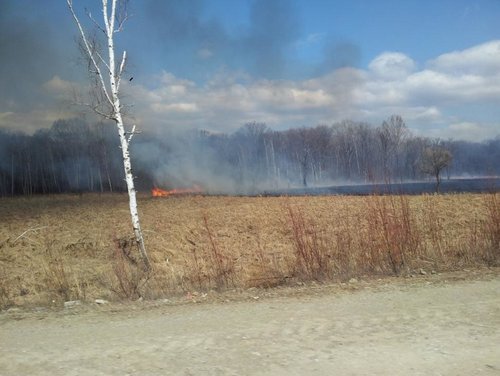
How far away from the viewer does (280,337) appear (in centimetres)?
512

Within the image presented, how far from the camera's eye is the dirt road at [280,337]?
4312mm

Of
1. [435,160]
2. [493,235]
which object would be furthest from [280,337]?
[435,160]

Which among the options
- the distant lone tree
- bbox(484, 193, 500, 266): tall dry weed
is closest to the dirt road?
bbox(484, 193, 500, 266): tall dry weed

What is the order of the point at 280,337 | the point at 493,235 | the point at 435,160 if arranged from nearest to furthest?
1. the point at 280,337
2. the point at 493,235
3. the point at 435,160

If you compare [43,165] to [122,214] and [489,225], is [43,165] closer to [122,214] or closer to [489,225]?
[122,214]

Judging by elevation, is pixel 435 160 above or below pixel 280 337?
above

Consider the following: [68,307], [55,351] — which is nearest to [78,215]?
[68,307]

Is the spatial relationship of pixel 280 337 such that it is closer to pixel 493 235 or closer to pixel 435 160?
pixel 493 235

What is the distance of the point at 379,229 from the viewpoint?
354 inches

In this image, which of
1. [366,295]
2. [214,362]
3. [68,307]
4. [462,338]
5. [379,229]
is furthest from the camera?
[379,229]

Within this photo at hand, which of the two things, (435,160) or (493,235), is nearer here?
(493,235)

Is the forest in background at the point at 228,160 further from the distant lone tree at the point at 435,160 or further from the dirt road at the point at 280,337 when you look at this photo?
the dirt road at the point at 280,337

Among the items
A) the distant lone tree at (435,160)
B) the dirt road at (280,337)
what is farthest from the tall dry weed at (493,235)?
the distant lone tree at (435,160)

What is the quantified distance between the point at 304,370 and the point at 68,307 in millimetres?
5045
